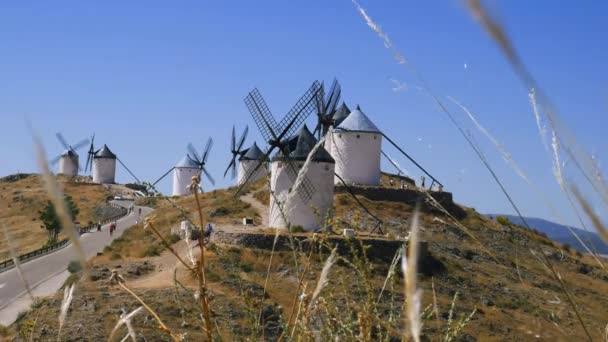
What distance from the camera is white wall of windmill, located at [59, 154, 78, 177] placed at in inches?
2995

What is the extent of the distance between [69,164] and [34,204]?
13.0 m

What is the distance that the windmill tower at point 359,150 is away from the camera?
35.2 m

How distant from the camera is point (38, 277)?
25453 millimetres

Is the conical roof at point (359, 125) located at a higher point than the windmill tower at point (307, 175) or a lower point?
higher

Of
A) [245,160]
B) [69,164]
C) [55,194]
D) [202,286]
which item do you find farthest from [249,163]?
[55,194]

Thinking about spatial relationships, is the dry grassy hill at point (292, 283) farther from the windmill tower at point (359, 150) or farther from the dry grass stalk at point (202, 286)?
the dry grass stalk at point (202, 286)

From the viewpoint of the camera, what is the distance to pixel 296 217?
90.0 ft

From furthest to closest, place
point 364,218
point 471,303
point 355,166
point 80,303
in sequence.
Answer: point 355,166 < point 364,218 < point 471,303 < point 80,303

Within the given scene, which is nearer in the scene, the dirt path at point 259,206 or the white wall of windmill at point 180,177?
the dirt path at point 259,206

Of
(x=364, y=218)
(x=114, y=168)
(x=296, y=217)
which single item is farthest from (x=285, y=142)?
(x=114, y=168)

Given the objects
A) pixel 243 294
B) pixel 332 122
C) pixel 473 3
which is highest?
pixel 332 122

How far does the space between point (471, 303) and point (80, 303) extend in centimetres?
1192

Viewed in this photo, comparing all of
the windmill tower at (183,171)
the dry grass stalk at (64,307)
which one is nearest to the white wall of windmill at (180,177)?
the windmill tower at (183,171)

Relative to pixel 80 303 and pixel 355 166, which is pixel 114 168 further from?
pixel 80 303
